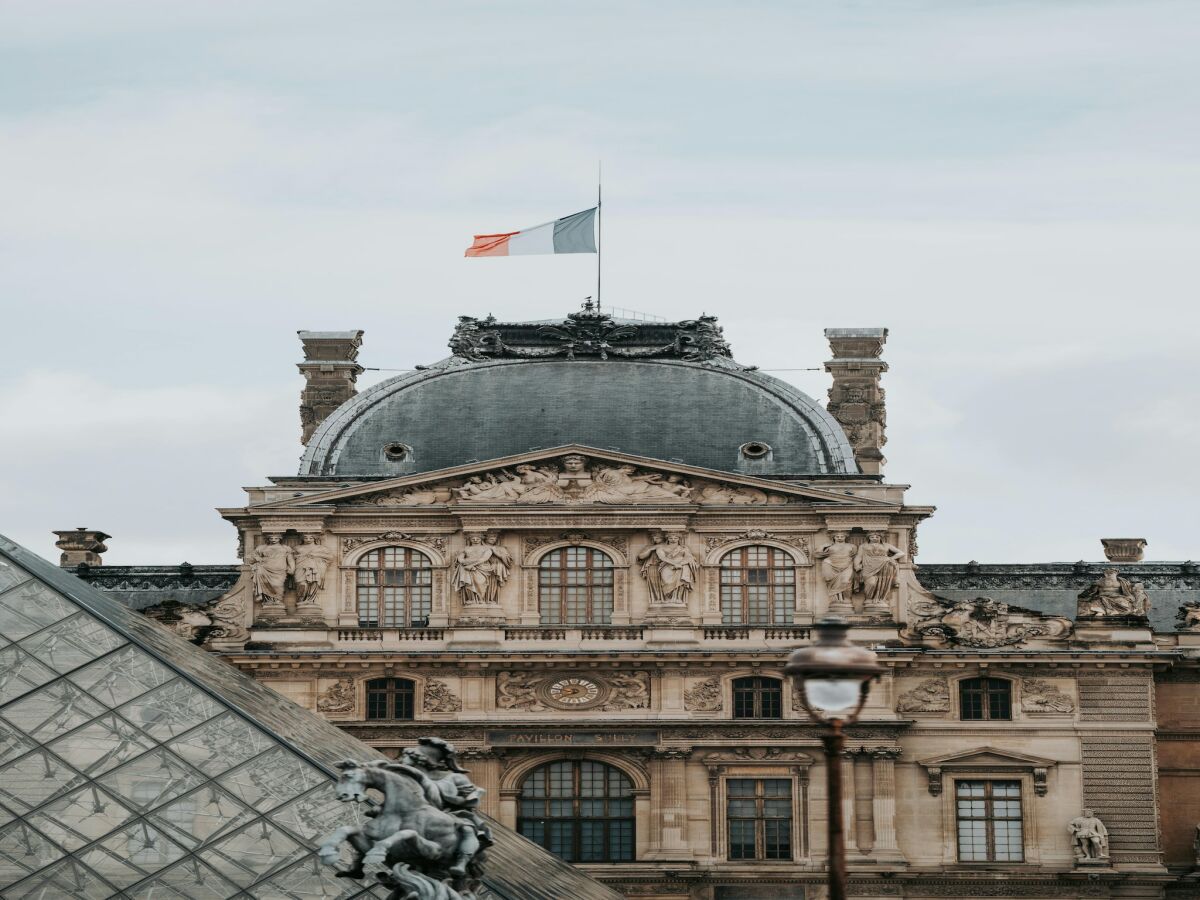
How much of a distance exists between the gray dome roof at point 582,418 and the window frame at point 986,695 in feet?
17.1

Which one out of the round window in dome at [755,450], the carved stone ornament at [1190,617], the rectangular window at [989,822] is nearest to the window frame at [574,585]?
the round window in dome at [755,450]

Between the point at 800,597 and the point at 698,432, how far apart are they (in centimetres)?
463

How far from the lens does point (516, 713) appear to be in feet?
171

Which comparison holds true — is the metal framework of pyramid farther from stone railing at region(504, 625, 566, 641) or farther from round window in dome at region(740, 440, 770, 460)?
round window in dome at region(740, 440, 770, 460)

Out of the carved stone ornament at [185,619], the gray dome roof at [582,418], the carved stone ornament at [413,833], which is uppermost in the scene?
the gray dome roof at [582,418]

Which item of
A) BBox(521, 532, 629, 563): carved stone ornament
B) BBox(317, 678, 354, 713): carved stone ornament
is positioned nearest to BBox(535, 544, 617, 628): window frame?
BBox(521, 532, 629, 563): carved stone ornament

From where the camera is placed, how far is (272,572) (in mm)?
52750

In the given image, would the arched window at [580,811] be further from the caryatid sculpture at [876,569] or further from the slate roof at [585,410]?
the slate roof at [585,410]

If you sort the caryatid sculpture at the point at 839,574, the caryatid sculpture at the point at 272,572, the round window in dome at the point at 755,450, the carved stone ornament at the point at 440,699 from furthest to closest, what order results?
the round window in dome at the point at 755,450, the caryatid sculpture at the point at 272,572, the caryatid sculpture at the point at 839,574, the carved stone ornament at the point at 440,699

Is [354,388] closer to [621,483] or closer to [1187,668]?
[621,483]

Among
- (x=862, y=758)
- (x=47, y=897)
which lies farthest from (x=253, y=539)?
(x=47, y=897)

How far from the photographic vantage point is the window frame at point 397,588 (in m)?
53.2

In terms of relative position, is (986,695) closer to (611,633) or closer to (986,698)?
(986,698)

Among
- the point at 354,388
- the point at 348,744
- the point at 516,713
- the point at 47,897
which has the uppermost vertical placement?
the point at 354,388
